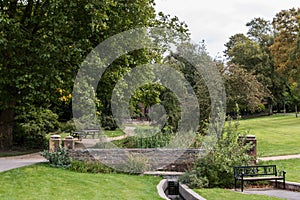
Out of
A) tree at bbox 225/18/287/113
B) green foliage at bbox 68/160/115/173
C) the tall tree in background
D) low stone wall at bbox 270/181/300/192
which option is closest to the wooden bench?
low stone wall at bbox 270/181/300/192

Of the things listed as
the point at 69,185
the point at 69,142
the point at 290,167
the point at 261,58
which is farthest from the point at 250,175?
the point at 261,58

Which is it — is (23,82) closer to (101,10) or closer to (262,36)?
(101,10)

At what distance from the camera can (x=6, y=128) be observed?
1642cm

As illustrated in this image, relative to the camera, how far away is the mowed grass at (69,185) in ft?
26.5

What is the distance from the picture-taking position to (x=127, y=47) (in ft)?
51.5

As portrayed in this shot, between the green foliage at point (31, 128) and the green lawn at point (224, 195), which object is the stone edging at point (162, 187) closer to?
the green lawn at point (224, 195)

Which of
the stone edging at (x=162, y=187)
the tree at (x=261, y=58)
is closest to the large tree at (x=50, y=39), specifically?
the stone edging at (x=162, y=187)

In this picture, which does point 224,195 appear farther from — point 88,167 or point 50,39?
point 50,39

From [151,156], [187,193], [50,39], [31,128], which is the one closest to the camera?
[187,193]

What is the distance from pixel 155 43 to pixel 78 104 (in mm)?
5981

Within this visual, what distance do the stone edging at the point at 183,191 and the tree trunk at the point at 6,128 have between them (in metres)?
9.15

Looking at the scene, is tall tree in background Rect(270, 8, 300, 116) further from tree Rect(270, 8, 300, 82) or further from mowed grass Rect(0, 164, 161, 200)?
mowed grass Rect(0, 164, 161, 200)

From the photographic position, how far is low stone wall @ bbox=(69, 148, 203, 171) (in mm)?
11883

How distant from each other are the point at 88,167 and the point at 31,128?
722cm
